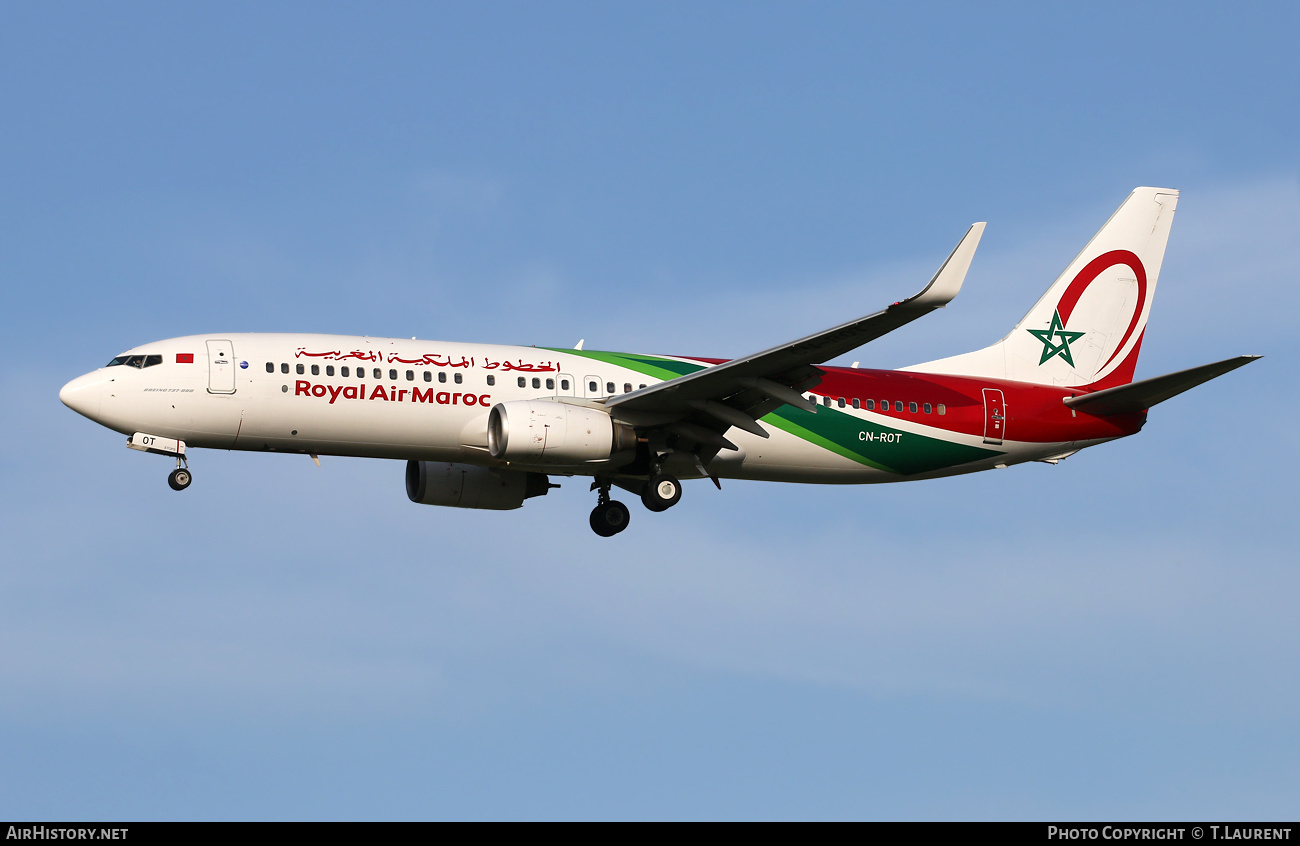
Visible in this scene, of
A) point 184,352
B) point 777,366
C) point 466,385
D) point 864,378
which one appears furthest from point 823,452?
point 184,352

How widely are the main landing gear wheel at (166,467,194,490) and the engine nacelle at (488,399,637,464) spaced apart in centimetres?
726

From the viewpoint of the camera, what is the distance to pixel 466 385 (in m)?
38.8

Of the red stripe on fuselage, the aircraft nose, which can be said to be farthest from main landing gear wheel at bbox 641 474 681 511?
the aircraft nose

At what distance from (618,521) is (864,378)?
765 cm

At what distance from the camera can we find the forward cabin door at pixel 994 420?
43.4 meters

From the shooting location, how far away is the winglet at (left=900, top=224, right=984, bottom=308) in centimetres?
3170

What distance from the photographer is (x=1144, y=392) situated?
1645 inches

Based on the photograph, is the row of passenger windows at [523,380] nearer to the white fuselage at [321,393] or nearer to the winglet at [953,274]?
the white fuselage at [321,393]

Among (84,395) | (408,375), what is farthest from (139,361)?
(408,375)

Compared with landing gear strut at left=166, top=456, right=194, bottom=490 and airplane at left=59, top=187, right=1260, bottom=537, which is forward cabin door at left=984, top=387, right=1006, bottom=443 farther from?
landing gear strut at left=166, top=456, right=194, bottom=490

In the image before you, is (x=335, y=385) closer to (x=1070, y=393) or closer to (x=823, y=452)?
(x=823, y=452)

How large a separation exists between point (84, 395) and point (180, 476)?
290 cm

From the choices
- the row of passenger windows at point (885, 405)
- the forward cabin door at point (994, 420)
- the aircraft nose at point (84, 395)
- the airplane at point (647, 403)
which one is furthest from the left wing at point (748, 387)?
the aircraft nose at point (84, 395)

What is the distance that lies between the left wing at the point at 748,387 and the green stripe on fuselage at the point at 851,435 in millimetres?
1647
